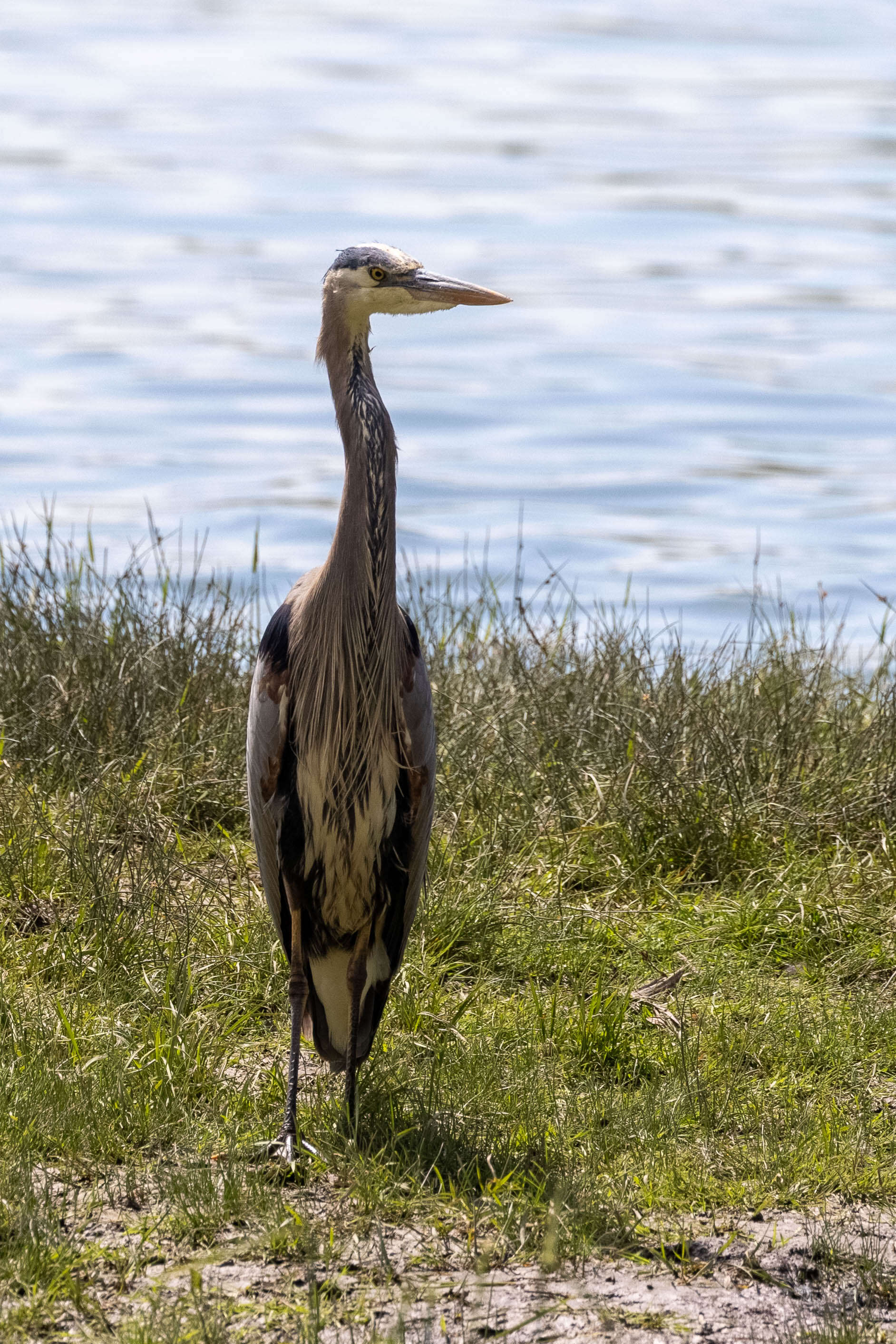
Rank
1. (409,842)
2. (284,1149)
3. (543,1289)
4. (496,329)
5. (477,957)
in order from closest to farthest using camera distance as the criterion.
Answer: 1. (543,1289)
2. (284,1149)
3. (409,842)
4. (477,957)
5. (496,329)

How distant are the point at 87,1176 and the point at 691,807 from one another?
2738 mm

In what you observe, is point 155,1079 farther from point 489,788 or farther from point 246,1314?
point 489,788

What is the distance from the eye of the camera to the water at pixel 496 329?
1301cm

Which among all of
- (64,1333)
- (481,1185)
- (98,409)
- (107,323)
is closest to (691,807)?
(481,1185)

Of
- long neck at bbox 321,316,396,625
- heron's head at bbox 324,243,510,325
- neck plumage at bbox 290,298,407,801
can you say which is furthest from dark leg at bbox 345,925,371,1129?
heron's head at bbox 324,243,510,325

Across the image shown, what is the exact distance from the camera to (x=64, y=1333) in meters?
3.25

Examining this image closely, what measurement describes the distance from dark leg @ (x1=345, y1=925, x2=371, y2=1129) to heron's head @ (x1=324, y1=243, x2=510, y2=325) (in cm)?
171

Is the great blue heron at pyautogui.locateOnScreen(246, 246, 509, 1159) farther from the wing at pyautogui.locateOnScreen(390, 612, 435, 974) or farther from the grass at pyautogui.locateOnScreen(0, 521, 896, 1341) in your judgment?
the grass at pyautogui.locateOnScreen(0, 521, 896, 1341)

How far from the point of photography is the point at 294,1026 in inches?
170

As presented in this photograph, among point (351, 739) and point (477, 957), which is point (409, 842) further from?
point (477, 957)

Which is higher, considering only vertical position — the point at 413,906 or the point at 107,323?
the point at 107,323

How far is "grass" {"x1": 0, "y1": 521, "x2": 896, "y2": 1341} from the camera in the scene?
148 inches

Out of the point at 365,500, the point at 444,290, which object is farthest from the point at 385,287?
the point at 365,500

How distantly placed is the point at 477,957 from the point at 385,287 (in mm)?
2103
